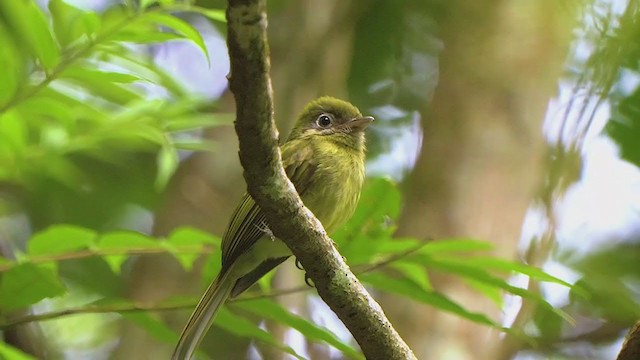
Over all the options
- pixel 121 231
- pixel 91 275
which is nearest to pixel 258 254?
pixel 121 231

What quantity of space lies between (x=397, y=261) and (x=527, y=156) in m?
1.86

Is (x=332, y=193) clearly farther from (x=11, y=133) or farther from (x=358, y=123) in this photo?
(x=11, y=133)

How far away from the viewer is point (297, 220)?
1.57 meters

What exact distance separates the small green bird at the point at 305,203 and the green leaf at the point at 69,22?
1.67 feet

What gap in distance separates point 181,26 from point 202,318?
2.21 ft

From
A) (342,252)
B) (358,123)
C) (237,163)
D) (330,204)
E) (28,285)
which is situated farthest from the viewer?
(237,163)

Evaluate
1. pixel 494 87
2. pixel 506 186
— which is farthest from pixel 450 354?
pixel 494 87

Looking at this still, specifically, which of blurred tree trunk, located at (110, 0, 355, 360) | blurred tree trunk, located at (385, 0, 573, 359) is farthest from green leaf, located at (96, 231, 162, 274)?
blurred tree trunk, located at (385, 0, 573, 359)

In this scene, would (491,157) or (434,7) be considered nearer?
(491,157)

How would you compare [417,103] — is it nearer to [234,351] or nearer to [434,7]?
[434,7]

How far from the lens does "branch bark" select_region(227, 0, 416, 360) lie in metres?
1.15

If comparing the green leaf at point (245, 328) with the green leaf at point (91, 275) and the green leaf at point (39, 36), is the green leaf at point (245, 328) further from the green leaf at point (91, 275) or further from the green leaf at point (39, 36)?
the green leaf at point (91, 275)

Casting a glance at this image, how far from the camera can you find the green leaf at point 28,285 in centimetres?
186

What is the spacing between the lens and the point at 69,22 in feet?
6.69
